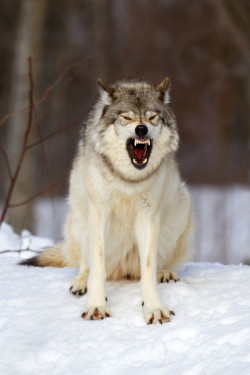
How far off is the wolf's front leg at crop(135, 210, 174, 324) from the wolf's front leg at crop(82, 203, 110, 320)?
24 cm

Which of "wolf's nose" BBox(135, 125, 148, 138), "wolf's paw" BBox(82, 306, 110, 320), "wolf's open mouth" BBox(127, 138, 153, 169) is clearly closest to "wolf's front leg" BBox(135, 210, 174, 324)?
"wolf's paw" BBox(82, 306, 110, 320)

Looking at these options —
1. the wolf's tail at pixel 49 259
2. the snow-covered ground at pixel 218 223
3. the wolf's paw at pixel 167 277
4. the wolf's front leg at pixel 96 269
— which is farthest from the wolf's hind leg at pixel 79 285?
the snow-covered ground at pixel 218 223

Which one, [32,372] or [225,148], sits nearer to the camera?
[32,372]

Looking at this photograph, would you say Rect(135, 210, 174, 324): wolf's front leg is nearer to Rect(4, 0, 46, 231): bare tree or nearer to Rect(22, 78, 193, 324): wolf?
Rect(22, 78, 193, 324): wolf

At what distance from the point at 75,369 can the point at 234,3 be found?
8.59 meters

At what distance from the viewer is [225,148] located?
17516mm

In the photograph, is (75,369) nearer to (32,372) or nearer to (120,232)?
(32,372)

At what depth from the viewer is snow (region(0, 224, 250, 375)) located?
281 centimetres

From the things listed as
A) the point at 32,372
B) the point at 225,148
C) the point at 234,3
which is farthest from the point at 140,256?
the point at 225,148

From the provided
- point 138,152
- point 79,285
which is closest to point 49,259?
point 79,285

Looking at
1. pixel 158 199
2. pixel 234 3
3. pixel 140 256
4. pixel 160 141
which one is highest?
pixel 234 3

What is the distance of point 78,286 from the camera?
3.85 metres

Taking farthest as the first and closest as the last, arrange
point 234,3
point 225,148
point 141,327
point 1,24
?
point 1,24 → point 225,148 → point 234,3 → point 141,327

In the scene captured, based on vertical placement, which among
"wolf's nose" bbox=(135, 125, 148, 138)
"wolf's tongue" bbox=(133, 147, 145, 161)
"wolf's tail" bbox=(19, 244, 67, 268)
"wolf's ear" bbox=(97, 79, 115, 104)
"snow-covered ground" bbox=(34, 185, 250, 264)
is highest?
"wolf's ear" bbox=(97, 79, 115, 104)
